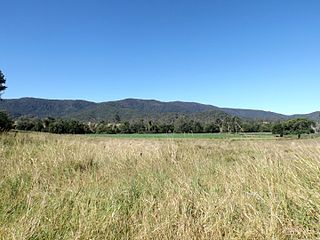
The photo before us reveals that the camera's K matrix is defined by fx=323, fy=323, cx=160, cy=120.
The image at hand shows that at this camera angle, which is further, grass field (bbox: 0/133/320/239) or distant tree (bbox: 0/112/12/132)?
distant tree (bbox: 0/112/12/132)

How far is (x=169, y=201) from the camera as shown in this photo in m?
3.98

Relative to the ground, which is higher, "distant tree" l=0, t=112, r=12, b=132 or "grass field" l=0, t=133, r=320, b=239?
"distant tree" l=0, t=112, r=12, b=132

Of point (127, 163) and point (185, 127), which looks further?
point (185, 127)

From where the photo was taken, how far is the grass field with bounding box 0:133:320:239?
317 centimetres

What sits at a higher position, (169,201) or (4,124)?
(4,124)

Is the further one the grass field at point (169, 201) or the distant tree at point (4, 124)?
the distant tree at point (4, 124)

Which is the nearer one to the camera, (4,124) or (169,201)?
(169,201)

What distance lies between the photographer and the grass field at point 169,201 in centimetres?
317

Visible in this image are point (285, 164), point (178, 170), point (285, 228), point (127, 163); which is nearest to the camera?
point (285, 228)

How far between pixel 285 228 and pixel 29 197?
3041 millimetres

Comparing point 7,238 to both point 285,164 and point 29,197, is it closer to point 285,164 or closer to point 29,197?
point 29,197

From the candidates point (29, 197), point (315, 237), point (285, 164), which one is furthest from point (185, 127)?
point (315, 237)

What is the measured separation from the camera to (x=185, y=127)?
404 inches

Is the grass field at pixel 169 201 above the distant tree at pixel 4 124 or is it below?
below
